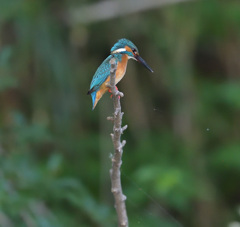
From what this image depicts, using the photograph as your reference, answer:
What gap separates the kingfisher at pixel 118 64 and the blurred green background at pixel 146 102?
8.66ft

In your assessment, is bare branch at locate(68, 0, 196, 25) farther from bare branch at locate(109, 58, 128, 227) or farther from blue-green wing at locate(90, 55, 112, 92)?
blue-green wing at locate(90, 55, 112, 92)

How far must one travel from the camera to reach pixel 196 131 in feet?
17.7

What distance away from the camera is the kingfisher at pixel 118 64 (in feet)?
4.61

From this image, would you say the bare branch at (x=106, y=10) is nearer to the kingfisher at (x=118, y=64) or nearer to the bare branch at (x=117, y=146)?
the bare branch at (x=117, y=146)

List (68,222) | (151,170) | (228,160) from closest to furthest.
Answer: (68,222) < (151,170) < (228,160)

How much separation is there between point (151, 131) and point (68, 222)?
2.13m

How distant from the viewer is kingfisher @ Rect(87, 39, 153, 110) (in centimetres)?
140

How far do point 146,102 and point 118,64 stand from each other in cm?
421

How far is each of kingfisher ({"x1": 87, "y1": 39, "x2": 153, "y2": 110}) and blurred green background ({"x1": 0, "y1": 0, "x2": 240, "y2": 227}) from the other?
2.64 metres

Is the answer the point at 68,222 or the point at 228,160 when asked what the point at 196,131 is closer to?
the point at 228,160

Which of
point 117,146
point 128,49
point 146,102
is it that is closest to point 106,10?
point 146,102

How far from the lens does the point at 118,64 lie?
1417 mm

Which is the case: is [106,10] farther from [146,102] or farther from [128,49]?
[128,49]

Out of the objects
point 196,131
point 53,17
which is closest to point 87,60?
point 53,17
